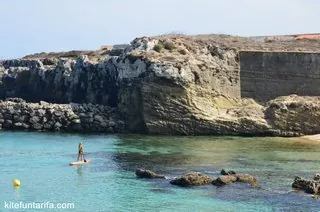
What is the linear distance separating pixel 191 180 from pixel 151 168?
6.63 metres

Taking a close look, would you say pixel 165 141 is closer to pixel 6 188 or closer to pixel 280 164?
pixel 280 164

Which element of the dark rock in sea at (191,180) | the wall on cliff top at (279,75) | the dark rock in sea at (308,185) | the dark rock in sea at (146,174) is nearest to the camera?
the dark rock in sea at (308,185)

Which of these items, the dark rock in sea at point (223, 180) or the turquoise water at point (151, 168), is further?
the dark rock in sea at point (223, 180)

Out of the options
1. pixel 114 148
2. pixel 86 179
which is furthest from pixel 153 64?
pixel 86 179

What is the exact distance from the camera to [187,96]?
A: 196ft

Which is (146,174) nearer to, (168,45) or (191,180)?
(191,180)

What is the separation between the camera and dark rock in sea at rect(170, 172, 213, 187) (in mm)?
33781

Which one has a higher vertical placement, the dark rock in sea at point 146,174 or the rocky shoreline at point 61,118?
the rocky shoreline at point 61,118

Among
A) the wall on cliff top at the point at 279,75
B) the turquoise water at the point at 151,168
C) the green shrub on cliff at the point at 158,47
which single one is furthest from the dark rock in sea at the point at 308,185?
the green shrub on cliff at the point at 158,47

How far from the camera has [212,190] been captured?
32.8m

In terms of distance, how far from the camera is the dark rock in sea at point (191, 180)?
3378 cm

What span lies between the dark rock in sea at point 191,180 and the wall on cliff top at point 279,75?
31.6 m

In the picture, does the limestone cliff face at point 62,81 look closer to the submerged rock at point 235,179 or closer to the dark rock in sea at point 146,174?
the dark rock in sea at point 146,174

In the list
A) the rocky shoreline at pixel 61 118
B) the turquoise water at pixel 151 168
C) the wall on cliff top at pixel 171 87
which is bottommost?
the turquoise water at pixel 151 168
